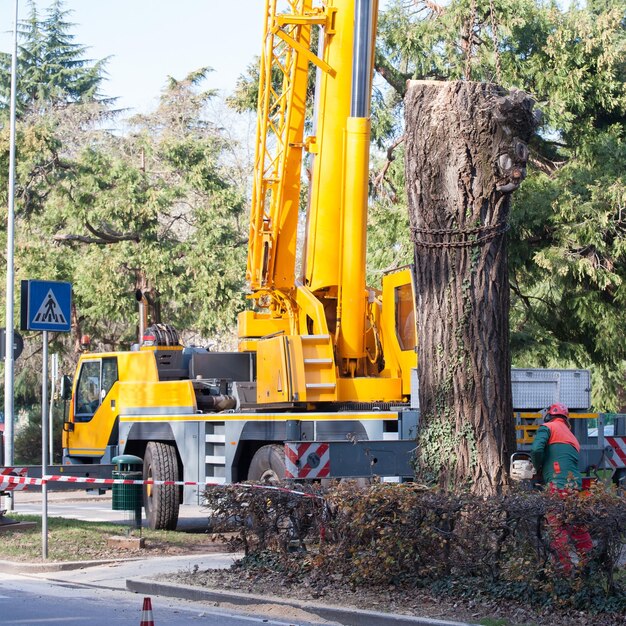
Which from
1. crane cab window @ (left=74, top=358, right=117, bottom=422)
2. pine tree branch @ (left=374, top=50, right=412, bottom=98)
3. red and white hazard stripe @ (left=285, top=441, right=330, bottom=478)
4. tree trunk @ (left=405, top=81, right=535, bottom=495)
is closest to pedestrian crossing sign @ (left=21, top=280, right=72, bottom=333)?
red and white hazard stripe @ (left=285, top=441, right=330, bottom=478)

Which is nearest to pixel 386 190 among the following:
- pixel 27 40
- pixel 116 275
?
pixel 116 275

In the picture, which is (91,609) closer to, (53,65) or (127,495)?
(127,495)

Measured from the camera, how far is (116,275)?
A: 29.9m

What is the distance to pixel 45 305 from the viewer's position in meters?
13.9

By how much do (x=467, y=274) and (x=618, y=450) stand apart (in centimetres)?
502

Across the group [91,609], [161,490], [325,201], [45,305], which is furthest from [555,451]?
[161,490]

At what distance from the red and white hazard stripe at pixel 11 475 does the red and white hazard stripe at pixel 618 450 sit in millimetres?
7363

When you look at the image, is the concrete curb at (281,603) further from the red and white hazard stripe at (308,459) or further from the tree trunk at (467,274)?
the red and white hazard stripe at (308,459)

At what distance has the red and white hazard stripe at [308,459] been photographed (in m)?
12.8

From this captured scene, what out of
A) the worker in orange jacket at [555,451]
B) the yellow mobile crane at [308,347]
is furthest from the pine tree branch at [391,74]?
the worker in orange jacket at [555,451]

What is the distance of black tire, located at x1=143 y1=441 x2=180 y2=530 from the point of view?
16281mm

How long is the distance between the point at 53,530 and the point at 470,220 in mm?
7447

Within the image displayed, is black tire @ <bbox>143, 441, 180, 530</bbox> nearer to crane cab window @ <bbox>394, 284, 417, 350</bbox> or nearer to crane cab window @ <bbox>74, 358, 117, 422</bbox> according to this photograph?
crane cab window @ <bbox>74, 358, 117, 422</bbox>

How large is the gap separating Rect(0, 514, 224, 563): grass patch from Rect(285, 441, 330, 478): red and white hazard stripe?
56.9 inches
